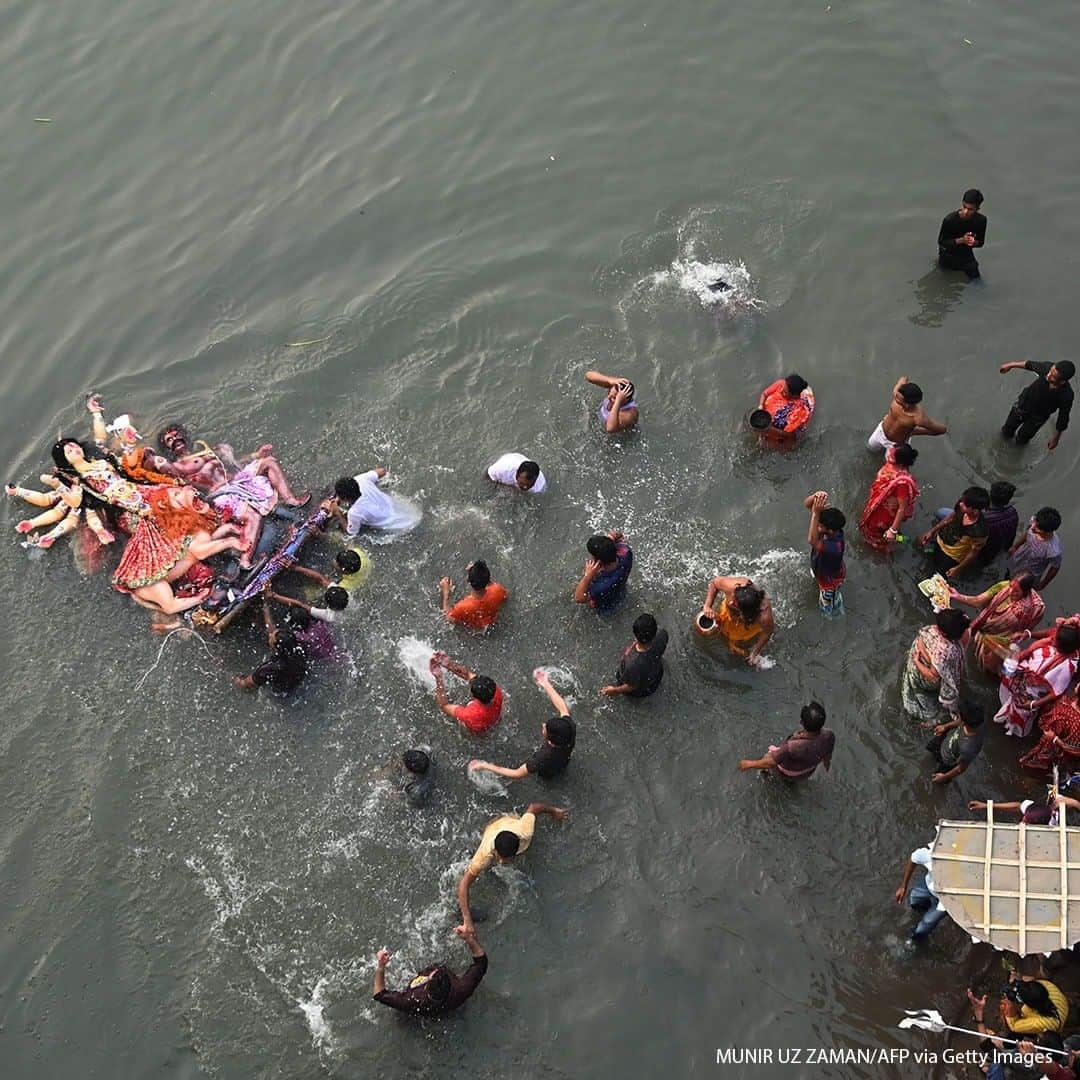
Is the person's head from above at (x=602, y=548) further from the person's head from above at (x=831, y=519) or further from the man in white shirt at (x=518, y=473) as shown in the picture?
the person's head from above at (x=831, y=519)

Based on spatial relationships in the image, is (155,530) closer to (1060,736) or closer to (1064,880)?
(1064,880)

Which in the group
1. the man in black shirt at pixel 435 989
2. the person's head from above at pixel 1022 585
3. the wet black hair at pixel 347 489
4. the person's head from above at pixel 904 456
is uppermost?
the wet black hair at pixel 347 489

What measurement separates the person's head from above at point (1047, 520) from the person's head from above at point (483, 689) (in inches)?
194

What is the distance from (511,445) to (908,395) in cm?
413

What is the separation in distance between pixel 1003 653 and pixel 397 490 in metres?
6.13

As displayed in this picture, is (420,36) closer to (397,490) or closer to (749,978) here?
(397,490)

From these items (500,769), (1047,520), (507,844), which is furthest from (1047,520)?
(507,844)

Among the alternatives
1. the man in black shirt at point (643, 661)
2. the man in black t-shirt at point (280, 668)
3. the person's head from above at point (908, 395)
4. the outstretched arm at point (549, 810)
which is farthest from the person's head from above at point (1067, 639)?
the man in black t-shirt at point (280, 668)

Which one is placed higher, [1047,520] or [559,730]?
[1047,520]

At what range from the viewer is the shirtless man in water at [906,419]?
9.75 metres

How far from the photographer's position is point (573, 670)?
9469 millimetres

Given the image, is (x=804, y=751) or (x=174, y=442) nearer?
(x=804, y=751)

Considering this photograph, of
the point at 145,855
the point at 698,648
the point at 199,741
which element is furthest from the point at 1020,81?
the point at 145,855

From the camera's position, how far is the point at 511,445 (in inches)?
436
